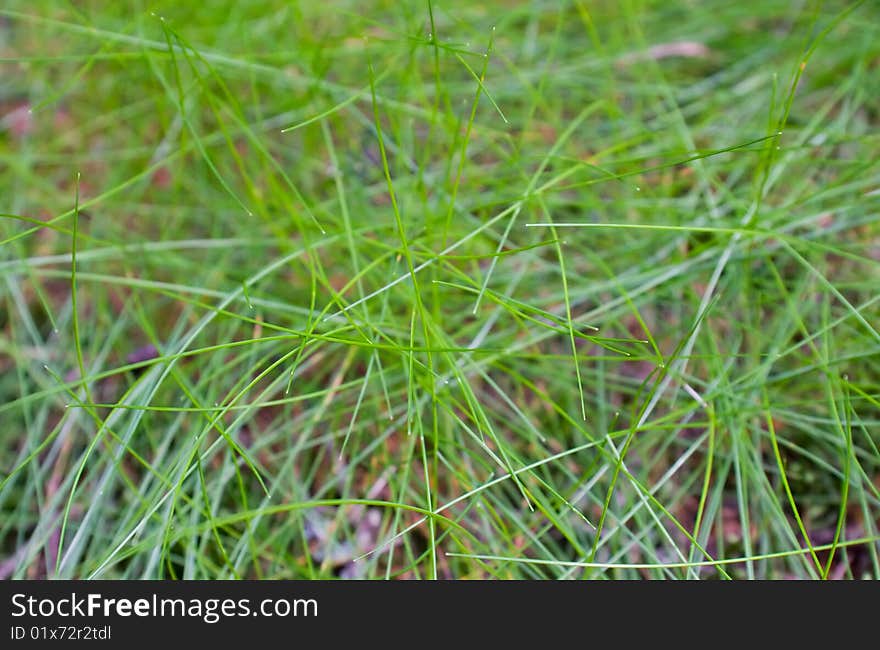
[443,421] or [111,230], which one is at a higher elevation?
[111,230]

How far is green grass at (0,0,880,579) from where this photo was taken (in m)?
0.92

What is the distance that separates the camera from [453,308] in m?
1.07

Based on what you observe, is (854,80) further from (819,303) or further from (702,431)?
(702,431)

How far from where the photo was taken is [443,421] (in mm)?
997

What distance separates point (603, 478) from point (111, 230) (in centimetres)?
81

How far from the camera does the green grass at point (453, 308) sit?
3.02ft
